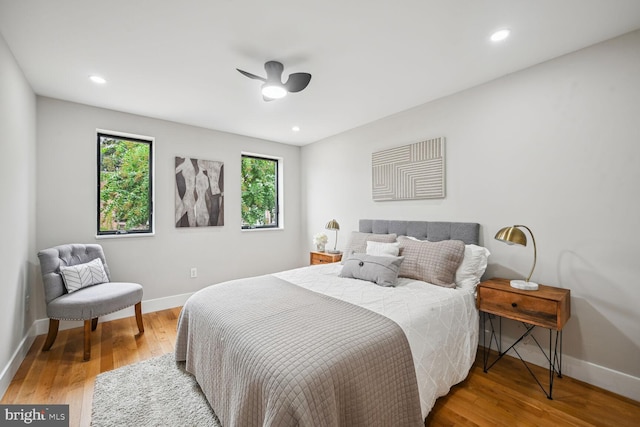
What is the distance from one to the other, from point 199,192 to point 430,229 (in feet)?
10.1

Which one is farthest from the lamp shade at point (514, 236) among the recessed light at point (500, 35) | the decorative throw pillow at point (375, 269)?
the recessed light at point (500, 35)

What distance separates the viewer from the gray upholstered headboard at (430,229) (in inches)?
106

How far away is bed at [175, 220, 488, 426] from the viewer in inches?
48.6

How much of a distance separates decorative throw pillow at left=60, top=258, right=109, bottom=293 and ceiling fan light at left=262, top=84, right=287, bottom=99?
2.46 m

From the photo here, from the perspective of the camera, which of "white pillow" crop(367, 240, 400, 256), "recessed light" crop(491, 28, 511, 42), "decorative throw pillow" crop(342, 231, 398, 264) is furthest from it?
"decorative throw pillow" crop(342, 231, 398, 264)

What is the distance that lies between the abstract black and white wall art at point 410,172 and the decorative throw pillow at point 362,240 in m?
0.58

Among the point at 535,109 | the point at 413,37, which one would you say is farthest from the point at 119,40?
the point at 535,109

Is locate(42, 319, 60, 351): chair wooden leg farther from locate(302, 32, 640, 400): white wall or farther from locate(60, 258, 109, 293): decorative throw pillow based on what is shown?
locate(302, 32, 640, 400): white wall

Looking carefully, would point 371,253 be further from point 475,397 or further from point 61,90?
point 61,90

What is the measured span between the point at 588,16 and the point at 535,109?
27.8 inches

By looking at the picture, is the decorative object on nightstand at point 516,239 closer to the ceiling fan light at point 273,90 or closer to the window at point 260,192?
the ceiling fan light at point 273,90

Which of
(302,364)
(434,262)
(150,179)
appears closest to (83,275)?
(150,179)

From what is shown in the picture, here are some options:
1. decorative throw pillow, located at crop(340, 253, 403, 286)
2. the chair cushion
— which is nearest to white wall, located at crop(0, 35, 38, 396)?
the chair cushion

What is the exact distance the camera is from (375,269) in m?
2.50
